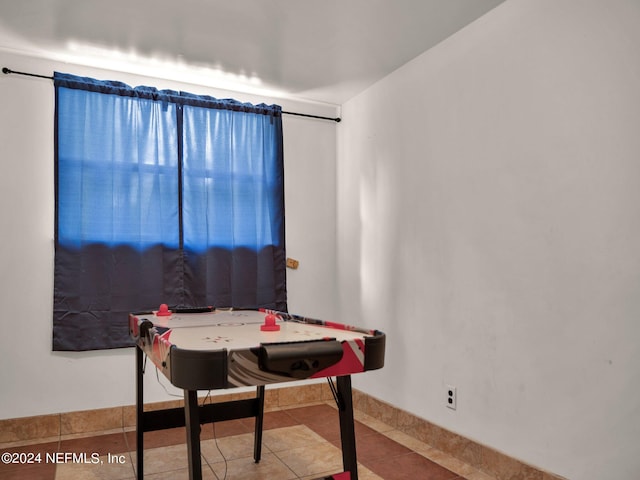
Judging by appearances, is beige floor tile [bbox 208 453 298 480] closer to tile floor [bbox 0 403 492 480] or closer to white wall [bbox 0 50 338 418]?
tile floor [bbox 0 403 492 480]

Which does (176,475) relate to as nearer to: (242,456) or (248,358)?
(242,456)

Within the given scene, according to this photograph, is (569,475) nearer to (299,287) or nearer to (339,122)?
(299,287)

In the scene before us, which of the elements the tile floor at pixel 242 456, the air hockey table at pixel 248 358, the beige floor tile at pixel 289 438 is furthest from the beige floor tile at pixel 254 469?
the air hockey table at pixel 248 358

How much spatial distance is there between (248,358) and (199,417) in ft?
2.69

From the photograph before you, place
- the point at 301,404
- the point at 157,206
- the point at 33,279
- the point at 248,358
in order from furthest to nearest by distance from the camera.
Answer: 1. the point at 301,404
2. the point at 157,206
3. the point at 33,279
4. the point at 248,358

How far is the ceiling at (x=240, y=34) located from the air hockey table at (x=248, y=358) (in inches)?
66.1

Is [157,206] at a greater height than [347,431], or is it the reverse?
[157,206]

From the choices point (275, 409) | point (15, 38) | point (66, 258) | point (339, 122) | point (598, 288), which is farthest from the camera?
point (339, 122)

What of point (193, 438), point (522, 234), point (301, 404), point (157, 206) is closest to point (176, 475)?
point (193, 438)

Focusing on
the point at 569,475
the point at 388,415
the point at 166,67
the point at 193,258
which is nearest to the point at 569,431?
the point at 569,475

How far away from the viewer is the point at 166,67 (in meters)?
3.48

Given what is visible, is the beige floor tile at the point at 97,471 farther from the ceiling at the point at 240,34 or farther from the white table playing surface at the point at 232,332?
the ceiling at the point at 240,34

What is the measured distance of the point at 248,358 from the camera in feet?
5.05

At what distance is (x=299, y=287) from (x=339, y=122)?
1462 millimetres
